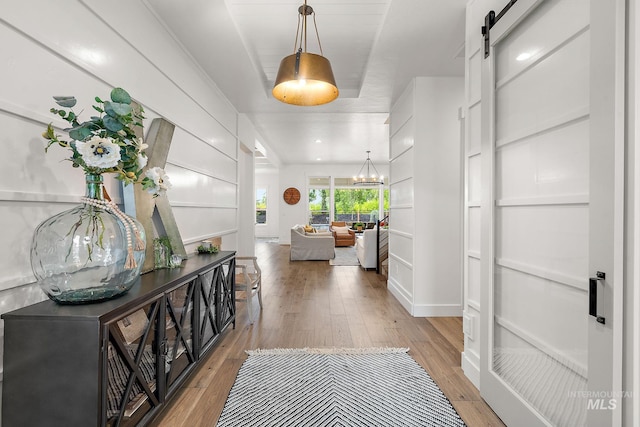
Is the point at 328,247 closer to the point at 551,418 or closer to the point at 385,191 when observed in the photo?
the point at 385,191

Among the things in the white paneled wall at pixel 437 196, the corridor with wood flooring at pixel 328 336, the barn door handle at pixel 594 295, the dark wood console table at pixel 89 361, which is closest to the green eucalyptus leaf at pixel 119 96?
the dark wood console table at pixel 89 361

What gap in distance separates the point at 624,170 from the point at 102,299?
2.00 meters

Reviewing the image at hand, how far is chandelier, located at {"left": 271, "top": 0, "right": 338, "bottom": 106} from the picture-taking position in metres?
1.95

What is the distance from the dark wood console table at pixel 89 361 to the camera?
3.97ft

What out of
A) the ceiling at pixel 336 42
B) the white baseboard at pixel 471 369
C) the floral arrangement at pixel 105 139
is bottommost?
the white baseboard at pixel 471 369

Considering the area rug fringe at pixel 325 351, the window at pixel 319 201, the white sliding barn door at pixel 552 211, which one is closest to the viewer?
the white sliding barn door at pixel 552 211

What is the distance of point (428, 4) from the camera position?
2.32m

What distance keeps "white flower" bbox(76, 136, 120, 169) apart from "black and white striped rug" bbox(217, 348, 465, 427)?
4.70ft

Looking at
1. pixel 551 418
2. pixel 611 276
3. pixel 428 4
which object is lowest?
pixel 551 418

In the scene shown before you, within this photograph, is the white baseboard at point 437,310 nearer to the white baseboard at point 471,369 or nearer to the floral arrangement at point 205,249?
the white baseboard at point 471,369

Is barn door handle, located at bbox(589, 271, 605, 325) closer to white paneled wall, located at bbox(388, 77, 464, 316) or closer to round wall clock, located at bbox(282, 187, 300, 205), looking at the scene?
white paneled wall, located at bbox(388, 77, 464, 316)

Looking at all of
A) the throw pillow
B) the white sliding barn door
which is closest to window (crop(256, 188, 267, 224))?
the throw pillow

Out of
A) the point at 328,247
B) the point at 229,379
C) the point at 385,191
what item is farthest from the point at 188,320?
the point at 385,191

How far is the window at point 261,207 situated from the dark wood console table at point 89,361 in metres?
11.3
